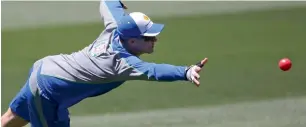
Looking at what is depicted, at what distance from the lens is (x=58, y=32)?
11.7 m

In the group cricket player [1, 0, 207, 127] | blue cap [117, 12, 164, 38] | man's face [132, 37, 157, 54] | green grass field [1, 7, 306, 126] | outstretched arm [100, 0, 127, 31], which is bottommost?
cricket player [1, 0, 207, 127]

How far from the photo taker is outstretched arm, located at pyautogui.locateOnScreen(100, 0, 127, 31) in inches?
234

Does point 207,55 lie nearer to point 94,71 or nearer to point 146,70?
point 94,71

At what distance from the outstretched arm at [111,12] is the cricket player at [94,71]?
91mm

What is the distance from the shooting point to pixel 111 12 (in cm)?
614

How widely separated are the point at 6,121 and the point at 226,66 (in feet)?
12.5

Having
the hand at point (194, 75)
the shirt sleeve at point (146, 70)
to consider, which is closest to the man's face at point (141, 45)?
the shirt sleeve at point (146, 70)

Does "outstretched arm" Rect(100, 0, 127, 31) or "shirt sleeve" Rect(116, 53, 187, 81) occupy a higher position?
"outstretched arm" Rect(100, 0, 127, 31)

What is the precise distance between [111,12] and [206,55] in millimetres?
3987

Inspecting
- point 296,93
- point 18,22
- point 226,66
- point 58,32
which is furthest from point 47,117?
point 18,22

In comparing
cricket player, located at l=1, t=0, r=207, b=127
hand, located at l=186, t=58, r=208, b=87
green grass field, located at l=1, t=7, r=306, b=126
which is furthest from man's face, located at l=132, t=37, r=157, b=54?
green grass field, located at l=1, t=7, r=306, b=126

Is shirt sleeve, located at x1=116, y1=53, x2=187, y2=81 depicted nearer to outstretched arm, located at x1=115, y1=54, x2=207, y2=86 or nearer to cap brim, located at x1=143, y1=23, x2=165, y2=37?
outstretched arm, located at x1=115, y1=54, x2=207, y2=86

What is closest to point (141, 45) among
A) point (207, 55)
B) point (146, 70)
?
point (146, 70)

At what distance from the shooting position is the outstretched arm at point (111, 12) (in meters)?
5.95
